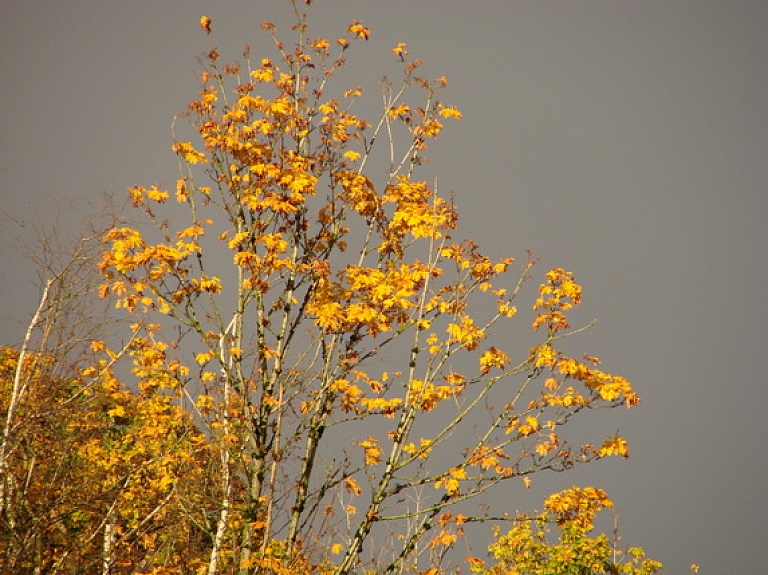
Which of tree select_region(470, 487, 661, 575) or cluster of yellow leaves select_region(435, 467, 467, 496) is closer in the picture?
cluster of yellow leaves select_region(435, 467, 467, 496)

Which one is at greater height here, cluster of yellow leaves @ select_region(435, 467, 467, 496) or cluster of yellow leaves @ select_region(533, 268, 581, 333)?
cluster of yellow leaves @ select_region(533, 268, 581, 333)

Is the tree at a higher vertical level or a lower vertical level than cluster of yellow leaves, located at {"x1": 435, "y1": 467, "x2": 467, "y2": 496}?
higher

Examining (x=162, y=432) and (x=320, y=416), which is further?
(x=162, y=432)

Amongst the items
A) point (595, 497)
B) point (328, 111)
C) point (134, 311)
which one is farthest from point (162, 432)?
point (595, 497)

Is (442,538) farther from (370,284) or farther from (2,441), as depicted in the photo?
(2,441)

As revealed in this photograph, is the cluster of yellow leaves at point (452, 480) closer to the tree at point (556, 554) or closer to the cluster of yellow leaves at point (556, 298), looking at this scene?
the cluster of yellow leaves at point (556, 298)

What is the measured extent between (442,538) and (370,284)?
312cm

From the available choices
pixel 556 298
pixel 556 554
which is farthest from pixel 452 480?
pixel 556 554

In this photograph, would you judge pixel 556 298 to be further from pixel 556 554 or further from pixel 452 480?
pixel 556 554

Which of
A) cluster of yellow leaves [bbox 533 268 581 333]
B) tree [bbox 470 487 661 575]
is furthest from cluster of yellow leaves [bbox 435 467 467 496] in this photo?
tree [bbox 470 487 661 575]

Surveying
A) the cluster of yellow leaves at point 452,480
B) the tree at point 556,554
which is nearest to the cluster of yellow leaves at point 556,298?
the cluster of yellow leaves at point 452,480

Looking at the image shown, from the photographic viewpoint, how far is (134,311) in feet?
29.4

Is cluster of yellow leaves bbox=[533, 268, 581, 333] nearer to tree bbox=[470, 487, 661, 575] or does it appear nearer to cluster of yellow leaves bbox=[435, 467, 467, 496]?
cluster of yellow leaves bbox=[435, 467, 467, 496]

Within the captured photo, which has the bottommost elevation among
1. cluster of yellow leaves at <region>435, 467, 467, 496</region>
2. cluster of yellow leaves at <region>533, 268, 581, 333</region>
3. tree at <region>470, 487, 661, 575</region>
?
cluster of yellow leaves at <region>435, 467, 467, 496</region>
